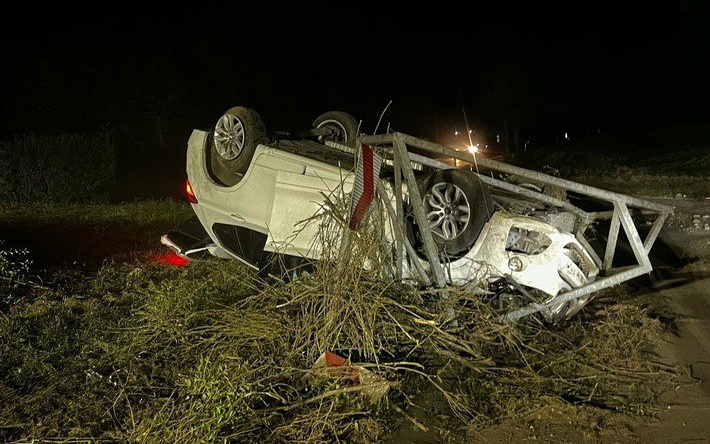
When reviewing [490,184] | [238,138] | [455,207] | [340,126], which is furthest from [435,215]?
[340,126]

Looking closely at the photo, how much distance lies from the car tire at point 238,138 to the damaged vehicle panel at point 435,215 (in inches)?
0.4

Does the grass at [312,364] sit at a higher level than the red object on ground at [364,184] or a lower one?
lower

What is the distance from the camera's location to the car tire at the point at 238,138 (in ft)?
18.6

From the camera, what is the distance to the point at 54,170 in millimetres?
14297

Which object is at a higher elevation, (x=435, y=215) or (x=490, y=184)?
(x=490, y=184)

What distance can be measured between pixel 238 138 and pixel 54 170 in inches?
409

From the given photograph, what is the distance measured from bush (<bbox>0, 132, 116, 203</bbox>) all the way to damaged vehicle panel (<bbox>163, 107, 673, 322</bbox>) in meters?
10.0

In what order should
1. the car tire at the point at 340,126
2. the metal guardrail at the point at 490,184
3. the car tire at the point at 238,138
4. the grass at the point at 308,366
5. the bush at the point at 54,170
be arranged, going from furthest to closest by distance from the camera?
the bush at the point at 54,170
the car tire at the point at 340,126
the car tire at the point at 238,138
the metal guardrail at the point at 490,184
the grass at the point at 308,366

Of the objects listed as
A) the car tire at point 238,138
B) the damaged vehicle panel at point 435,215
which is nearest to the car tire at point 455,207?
the damaged vehicle panel at point 435,215

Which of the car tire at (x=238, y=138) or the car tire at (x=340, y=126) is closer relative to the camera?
the car tire at (x=238, y=138)

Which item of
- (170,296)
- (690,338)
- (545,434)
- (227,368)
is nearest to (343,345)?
(227,368)

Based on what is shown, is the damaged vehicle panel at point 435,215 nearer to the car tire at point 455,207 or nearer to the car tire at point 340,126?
the car tire at point 455,207

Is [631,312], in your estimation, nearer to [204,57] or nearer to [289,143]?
[289,143]

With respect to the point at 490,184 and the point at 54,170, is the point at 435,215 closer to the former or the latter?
the point at 490,184
